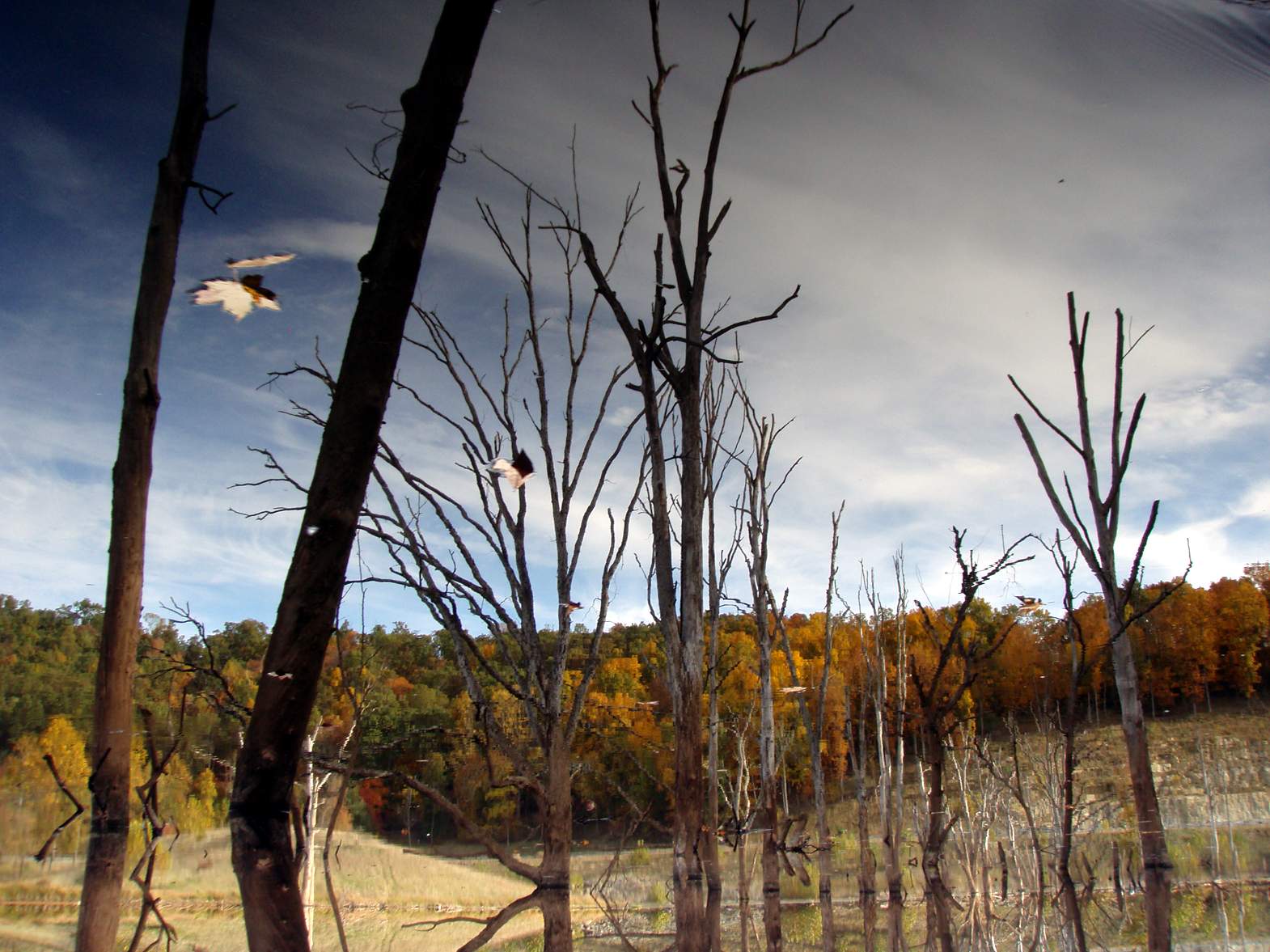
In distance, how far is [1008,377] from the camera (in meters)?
4.88

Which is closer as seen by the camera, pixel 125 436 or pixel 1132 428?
pixel 125 436

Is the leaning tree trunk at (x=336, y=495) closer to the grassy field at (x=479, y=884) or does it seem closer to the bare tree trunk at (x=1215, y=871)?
the bare tree trunk at (x=1215, y=871)

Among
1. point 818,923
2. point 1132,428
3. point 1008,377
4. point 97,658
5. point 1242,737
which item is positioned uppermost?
point 1008,377

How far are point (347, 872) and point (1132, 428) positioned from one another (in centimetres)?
2879

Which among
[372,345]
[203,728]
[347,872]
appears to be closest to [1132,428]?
[372,345]

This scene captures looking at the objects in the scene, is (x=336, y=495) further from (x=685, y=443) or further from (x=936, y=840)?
(x=936, y=840)

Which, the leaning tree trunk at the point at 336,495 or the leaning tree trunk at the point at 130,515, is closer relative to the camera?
the leaning tree trunk at the point at 336,495

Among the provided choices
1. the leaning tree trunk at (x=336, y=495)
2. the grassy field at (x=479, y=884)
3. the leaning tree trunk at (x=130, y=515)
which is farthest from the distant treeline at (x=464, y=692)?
the grassy field at (x=479, y=884)

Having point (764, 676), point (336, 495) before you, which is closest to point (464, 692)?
point (764, 676)

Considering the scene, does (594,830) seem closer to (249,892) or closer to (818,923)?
(818,923)

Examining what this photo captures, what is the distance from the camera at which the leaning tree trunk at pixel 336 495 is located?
4.18ft

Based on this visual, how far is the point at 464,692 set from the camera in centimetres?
915

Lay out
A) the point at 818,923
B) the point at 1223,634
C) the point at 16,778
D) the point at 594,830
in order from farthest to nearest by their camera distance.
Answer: the point at 1223,634, the point at 594,830, the point at 818,923, the point at 16,778

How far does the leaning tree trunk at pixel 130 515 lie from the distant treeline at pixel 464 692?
346mm
